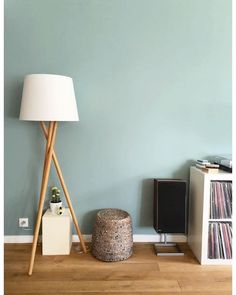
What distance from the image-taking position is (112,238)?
2098 mm

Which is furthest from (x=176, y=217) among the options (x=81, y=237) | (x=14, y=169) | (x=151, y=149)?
(x=14, y=169)

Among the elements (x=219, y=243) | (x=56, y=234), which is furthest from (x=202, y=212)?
(x=56, y=234)

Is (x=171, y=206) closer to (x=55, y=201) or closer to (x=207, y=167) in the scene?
(x=207, y=167)

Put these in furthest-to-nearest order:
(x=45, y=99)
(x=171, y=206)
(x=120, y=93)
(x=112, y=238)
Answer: (x=120, y=93) → (x=171, y=206) → (x=112, y=238) → (x=45, y=99)

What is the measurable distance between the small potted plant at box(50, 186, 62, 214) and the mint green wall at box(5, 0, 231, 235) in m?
0.11

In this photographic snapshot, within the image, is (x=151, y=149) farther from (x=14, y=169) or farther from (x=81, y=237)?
(x=14, y=169)

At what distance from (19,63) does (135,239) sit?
2.00 meters

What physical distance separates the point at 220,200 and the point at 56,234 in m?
1.43

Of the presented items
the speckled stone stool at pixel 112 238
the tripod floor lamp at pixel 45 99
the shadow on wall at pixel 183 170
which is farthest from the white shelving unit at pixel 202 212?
the tripod floor lamp at pixel 45 99

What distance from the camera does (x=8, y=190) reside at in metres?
2.39

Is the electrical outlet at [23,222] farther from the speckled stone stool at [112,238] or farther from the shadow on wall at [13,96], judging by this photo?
the shadow on wall at [13,96]

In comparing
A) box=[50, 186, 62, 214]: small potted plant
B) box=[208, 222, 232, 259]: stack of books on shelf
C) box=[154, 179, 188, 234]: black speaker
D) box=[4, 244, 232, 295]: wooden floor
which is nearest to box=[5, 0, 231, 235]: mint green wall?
box=[50, 186, 62, 214]: small potted plant

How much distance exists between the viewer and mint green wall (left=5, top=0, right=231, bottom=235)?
2.30 metres

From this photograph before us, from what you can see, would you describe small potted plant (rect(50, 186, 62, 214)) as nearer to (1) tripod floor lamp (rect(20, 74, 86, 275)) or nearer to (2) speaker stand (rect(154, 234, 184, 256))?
(1) tripod floor lamp (rect(20, 74, 86, 275))
